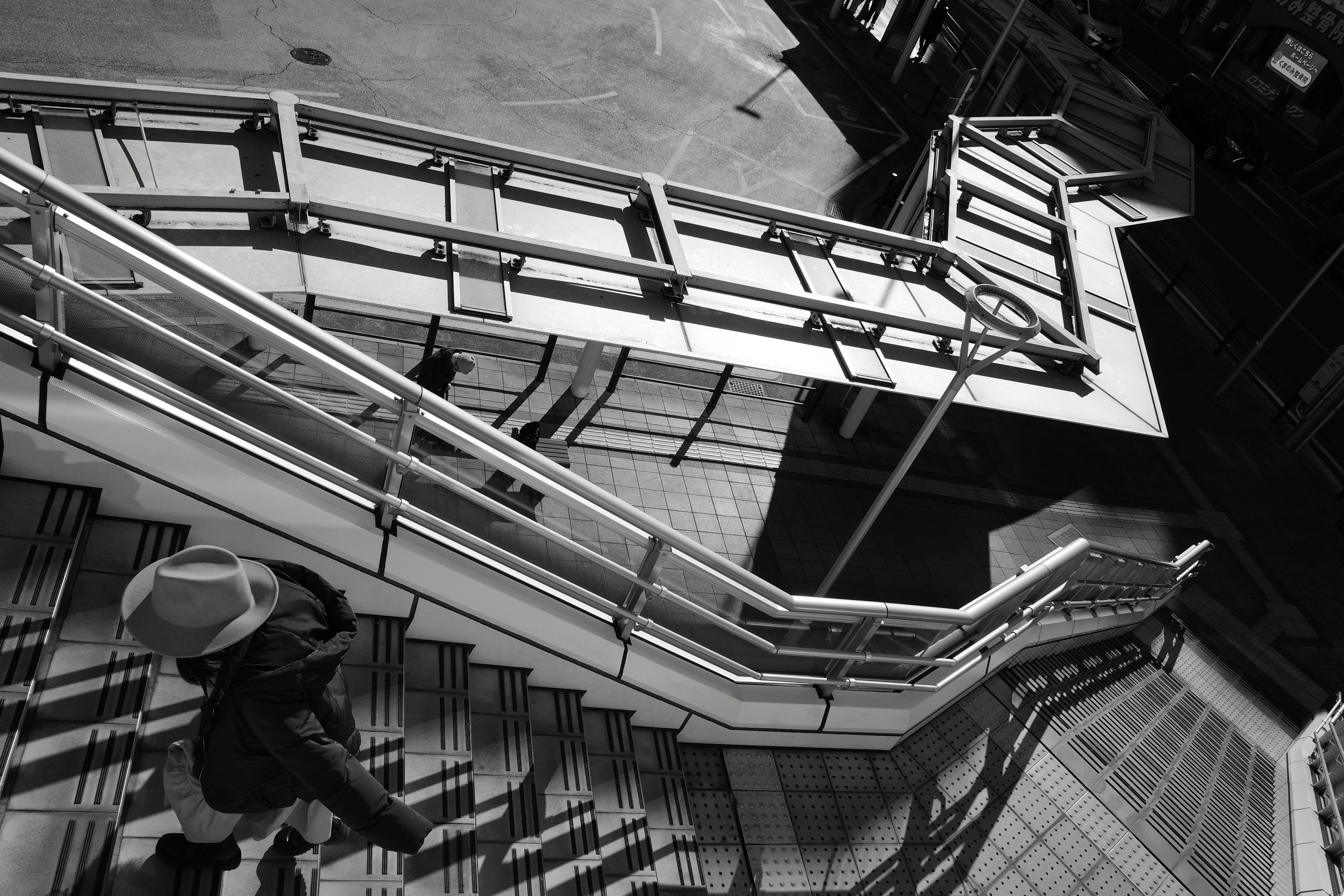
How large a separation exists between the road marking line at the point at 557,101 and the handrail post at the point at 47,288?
479 inches

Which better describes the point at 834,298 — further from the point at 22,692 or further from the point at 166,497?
the point at 22,692

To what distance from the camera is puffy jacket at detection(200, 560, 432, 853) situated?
3246 millimetres

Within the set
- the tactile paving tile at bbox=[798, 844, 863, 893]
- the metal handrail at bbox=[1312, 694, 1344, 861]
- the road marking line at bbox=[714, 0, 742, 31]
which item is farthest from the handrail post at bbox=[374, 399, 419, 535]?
the road marking line at bbox=[714, 0, 742, 31]

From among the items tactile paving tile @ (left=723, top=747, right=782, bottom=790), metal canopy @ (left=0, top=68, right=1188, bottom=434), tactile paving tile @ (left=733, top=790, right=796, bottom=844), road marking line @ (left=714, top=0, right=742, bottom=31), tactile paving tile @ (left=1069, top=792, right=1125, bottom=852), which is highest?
metal canopy @ (left=0, top=68, right=1188, bottom=434)

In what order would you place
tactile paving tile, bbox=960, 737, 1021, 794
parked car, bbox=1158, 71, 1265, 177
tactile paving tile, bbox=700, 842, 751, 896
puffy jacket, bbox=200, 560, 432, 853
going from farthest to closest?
parked car, bbox=1158, 71, 1265, 177
tactile paving tile, bbox=960, 737, 1021, 794
tactile paving tile, bbox=700, 842, 751, 896
puffy jacket, bbox=200, 560, 432, 853

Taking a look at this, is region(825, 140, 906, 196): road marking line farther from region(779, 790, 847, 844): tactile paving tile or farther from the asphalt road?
region(779, 790, 847, 844): tactile paving tile

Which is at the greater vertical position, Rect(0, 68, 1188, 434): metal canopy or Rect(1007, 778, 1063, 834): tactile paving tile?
Rect(0, 68, 1188, 434): metal canopy

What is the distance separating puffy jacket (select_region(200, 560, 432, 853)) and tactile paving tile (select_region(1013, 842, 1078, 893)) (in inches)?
205

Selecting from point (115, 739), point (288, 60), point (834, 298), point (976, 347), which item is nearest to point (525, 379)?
point (834, 298)

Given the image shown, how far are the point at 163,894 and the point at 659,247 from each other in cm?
569

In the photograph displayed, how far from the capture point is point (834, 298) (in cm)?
823

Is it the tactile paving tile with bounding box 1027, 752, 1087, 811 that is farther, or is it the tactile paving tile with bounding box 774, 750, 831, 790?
the tactile paving tile with bounding box 1027, 752, 1087, 811

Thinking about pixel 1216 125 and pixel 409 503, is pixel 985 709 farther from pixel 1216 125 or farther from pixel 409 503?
pixel 1216 125

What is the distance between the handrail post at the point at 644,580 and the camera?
524 cm
